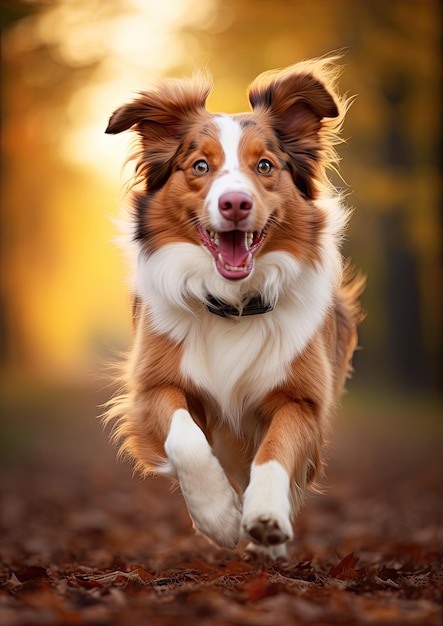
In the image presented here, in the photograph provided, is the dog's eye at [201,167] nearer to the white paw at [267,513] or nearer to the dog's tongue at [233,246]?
the dog's tongue at [233,246]

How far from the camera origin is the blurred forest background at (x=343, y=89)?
652 inches

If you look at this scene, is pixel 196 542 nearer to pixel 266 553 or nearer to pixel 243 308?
pixel 266 553

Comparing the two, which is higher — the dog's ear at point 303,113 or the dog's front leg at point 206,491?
the dog's ear at point 303,113

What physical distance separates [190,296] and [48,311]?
31.3m

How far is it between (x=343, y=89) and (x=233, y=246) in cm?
1396

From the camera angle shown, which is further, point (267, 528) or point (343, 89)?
point (343, 89)

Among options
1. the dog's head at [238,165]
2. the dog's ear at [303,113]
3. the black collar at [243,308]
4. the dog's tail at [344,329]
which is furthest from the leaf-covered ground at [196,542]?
the dog's ear at [303,113]

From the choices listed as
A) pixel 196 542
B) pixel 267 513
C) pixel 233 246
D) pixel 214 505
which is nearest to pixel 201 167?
pixel 233 246

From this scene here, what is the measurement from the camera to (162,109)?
577cm

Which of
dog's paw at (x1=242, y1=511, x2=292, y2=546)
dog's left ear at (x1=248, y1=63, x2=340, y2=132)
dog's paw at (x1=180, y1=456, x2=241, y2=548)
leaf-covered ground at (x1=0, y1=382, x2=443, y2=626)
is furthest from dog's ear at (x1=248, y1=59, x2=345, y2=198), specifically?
leaf-covered ground at (x1=0, y1=382, x2=443, y2=626)

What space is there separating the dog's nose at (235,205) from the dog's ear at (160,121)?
85 cm

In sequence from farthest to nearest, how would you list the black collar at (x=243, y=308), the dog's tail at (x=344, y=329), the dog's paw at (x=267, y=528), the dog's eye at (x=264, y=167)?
the dog's tail at (x=344, y=329) < the black collar at (x=243, y=308) < the dog's eye at (x=264, y=167) < the dog's paw at (x=267, y=528)

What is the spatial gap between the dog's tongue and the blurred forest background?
9.01 meters

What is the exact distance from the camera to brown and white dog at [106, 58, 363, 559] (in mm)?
5051
